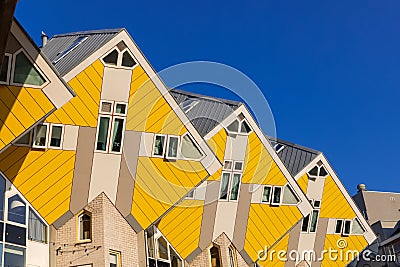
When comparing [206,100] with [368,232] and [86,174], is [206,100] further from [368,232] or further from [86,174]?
[368,232]

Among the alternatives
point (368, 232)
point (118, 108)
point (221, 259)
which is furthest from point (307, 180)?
point (118, 108)

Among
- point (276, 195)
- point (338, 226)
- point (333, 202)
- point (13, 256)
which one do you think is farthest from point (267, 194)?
point (13, 256)

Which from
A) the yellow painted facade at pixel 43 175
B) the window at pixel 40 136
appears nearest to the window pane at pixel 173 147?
the yellow painted facade at pixel 43 175

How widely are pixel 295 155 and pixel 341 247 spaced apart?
5393 mm

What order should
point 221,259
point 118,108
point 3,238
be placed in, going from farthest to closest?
1. point 221,259
2. point 118,108
3. point 3,238

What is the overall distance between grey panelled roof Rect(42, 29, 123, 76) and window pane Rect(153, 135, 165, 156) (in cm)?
395

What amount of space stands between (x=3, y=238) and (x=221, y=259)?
983cm

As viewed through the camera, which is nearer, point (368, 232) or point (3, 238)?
point (3, 238)

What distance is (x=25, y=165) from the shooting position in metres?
19.0

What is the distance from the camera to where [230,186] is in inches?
990

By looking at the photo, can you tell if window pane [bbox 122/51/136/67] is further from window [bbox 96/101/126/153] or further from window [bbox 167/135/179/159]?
window [bbox 167/135/179/159]

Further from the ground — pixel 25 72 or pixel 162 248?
pixel 25 72

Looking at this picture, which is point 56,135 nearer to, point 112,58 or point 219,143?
point 112,58

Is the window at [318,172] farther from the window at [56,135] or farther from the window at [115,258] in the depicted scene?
the window at [56,135]
